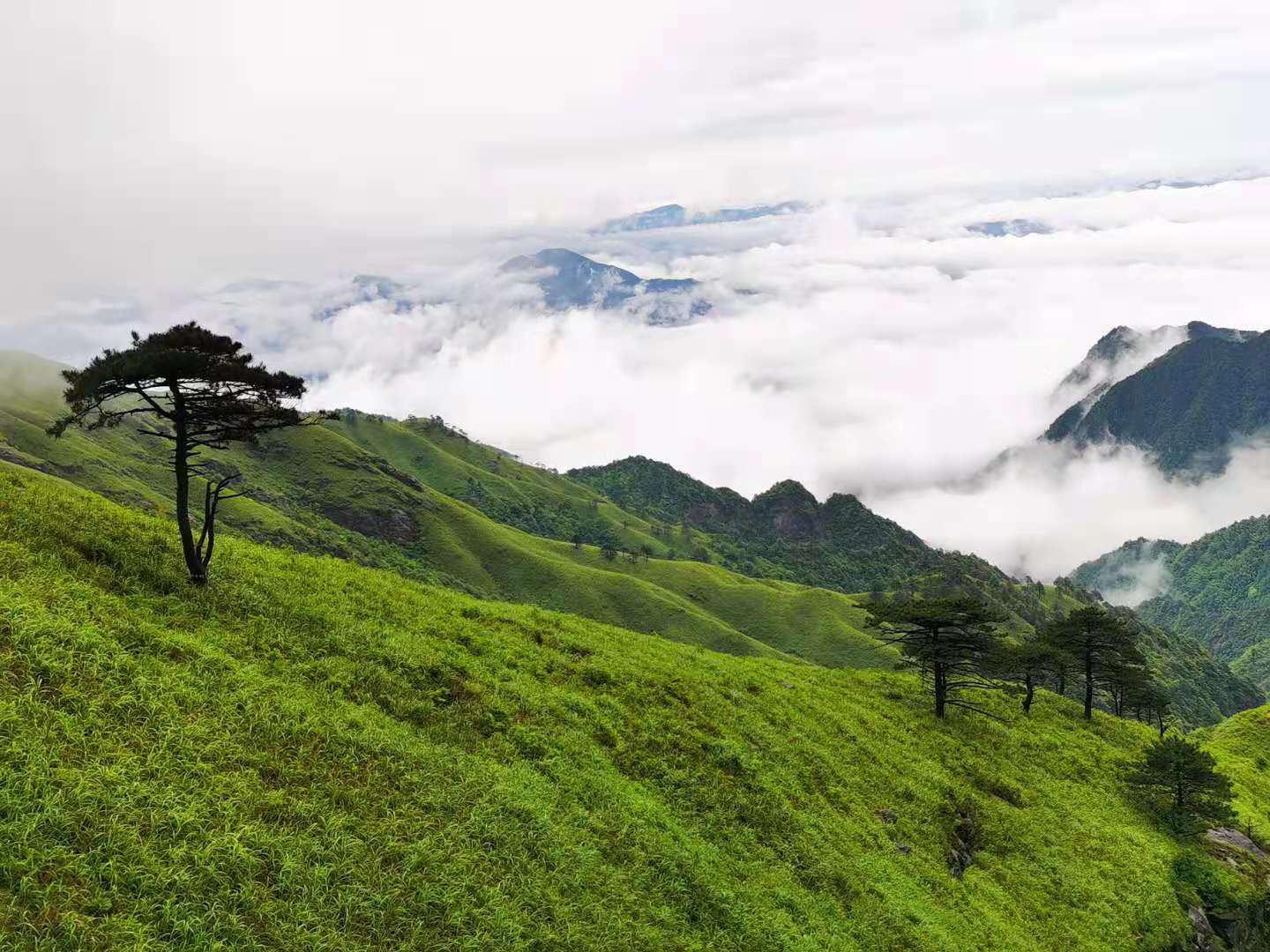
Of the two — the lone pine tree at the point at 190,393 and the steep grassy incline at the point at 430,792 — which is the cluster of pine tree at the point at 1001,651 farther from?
the lone pine tree at the point at 190,393

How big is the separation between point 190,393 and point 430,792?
46.0 ft

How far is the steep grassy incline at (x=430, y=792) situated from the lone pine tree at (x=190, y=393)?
3.36 metres

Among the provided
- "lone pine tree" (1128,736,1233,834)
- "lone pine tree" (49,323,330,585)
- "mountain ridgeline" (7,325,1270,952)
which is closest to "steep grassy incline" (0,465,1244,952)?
"mountain ridgeline" (7,325,1270,952)

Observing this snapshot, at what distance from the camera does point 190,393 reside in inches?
792

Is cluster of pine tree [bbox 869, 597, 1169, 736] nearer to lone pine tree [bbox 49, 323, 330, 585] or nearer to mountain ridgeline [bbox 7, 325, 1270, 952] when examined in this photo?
mountain ridgeline [bbox 7, 325, 1270, 952]

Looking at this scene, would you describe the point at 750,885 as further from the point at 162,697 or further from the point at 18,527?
the point at 18,527

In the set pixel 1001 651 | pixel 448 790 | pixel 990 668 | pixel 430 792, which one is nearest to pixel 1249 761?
pixel 990 668

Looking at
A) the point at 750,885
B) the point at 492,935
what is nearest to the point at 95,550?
the point at 492,935

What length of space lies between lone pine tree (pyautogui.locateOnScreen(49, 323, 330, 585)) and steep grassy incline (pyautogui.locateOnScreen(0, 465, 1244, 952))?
3.36 meters

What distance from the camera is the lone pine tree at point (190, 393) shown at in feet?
61.2

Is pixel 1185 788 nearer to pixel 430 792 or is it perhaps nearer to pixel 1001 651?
pixel 1001 651

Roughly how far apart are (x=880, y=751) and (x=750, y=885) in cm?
1652

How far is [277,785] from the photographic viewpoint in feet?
49.4

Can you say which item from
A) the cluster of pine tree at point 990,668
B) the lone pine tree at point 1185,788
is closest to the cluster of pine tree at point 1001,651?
the cluster of pine tree at point 990,668
